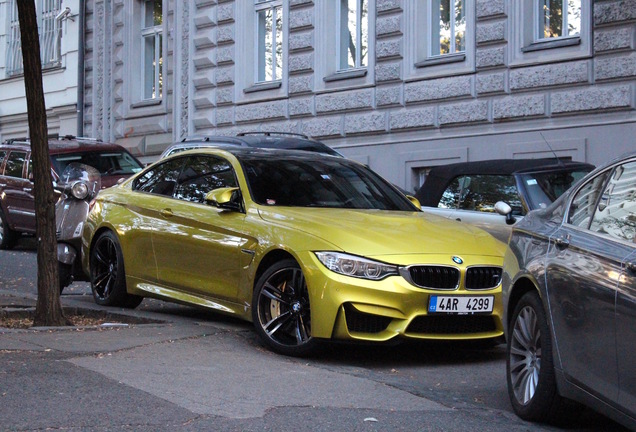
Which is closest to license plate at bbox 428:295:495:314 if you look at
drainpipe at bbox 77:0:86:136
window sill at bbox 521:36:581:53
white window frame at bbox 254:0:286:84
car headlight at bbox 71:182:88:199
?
car headlight at bbox 71:182:88:199

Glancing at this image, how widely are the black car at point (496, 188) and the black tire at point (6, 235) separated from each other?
9266mm

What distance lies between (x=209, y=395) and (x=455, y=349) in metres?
2.90

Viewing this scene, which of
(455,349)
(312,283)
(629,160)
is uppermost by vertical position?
(629,160)

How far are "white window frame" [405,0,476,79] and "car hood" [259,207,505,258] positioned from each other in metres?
10.8

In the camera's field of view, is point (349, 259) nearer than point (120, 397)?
No

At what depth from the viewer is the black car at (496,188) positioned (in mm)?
12461

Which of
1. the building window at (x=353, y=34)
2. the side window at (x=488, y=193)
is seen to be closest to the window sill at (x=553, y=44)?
the building window at (x=353, y=34)

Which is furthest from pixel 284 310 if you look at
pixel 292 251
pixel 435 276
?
pixel 435 276

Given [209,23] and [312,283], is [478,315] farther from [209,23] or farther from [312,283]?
[209,23]

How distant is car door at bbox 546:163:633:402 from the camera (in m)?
5.46

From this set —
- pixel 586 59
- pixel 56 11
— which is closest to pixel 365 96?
pixel 586 59

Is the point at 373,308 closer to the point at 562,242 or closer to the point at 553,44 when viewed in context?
the point at 562,242

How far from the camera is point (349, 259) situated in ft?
26.3

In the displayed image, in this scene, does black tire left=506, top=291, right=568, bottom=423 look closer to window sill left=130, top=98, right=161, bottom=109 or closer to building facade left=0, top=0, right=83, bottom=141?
window sill left=130, top=98, right=161, bottom=109
